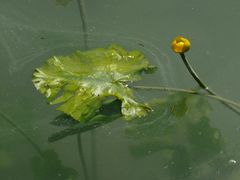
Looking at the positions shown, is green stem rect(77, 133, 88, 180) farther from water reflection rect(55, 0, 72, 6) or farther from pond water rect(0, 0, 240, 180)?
water reflection rect(55, 0, 72, 6)

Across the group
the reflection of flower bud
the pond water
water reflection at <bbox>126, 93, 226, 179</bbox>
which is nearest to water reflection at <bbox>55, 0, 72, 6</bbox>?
the pond water

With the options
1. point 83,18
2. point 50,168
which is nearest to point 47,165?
point 50,168

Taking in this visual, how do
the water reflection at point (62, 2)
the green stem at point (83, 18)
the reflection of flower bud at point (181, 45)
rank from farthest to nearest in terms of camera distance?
the water reflection at point (62, 2)
the green stem at point (83, 18)
the reflection of flower bud at point (181, 45)

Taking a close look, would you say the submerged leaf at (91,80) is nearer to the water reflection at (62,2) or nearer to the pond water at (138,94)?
the pond water at (138,94)

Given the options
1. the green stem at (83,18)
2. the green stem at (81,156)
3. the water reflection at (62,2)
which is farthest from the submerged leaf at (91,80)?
the water reflection at (62,2)

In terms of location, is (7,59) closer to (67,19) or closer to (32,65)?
(32,65)

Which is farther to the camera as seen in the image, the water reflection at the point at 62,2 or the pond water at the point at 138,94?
the water reflection at the point at 62,2

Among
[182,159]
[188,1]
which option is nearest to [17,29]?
[188,1]
